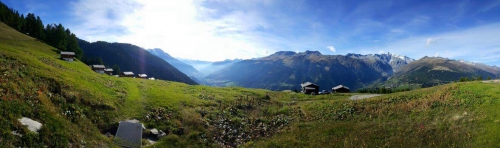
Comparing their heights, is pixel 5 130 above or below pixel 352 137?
above

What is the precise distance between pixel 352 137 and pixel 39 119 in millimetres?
24887

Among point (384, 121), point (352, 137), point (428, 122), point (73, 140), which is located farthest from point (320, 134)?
point (73, 140)

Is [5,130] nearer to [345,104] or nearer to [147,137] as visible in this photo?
[147,137]

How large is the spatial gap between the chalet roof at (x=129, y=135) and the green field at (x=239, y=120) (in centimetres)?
112

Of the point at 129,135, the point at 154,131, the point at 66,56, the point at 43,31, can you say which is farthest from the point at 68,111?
the point at 43,31

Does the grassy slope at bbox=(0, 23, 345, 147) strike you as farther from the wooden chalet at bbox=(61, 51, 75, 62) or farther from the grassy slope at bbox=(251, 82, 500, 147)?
the wooden chalet at bbox=(61, 51, 75, 62)

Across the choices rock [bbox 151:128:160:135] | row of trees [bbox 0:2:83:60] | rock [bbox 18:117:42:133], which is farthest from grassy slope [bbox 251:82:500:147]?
row of trees [bbox 0:2:83:60]

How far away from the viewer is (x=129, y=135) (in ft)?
72.8

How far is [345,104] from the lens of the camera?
1505 inches

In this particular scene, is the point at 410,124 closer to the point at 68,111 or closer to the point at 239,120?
the point at 239,120

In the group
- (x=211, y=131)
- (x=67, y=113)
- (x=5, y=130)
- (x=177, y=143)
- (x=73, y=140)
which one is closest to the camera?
(x=5, y=130)

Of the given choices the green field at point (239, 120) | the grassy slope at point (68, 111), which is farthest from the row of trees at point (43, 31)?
the green field at point (239, 120)

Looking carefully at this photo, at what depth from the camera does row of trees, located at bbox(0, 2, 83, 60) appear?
344ft

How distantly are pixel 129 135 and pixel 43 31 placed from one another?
12604cm
